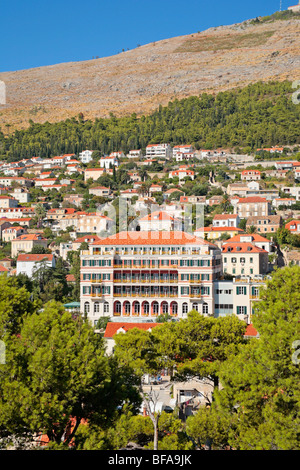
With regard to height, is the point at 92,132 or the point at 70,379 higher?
the point at 92,132

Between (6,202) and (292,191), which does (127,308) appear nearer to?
(292,191)

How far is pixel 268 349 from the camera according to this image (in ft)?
54.6

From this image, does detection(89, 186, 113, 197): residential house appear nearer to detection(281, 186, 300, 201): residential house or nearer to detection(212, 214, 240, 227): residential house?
detection(212, 214, 240, 227): residential house

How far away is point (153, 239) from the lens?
42.6m

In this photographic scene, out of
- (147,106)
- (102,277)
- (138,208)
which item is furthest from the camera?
(147,106)

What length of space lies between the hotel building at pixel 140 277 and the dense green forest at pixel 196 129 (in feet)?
256

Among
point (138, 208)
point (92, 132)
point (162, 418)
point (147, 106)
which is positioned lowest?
point (162, 418)

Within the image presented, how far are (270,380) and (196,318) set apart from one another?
906cm

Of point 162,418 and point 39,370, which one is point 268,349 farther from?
point 39,370

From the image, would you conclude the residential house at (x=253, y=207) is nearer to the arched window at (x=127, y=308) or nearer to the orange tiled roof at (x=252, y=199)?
the orange tiled roof at (x=252, y=199)

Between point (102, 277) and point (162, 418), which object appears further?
point (102, 277)

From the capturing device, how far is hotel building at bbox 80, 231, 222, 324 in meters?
40.7

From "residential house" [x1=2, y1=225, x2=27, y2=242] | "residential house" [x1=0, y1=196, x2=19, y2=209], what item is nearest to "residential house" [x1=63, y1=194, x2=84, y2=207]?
"residential house" [x1=0, y1=196, x2=19, y2=209]
